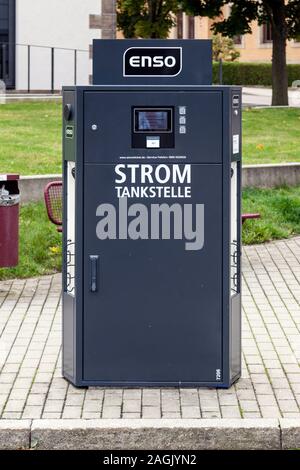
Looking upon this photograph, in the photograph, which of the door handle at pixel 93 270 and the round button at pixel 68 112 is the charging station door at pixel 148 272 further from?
the round button at pixel 68 112

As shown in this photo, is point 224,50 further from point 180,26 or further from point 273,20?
point 273,20

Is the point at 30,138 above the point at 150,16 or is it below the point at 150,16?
below

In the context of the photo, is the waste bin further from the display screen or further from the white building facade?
the white building facade

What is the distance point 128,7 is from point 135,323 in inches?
1644

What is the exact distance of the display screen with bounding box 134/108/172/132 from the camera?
745 centimetres

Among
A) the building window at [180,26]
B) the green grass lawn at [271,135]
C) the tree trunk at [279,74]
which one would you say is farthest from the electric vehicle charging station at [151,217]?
the building window at [180,26]

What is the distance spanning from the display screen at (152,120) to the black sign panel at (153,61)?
0.33m

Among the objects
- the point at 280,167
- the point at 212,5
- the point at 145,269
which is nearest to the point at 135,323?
the point at 145,269

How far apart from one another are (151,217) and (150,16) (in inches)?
1628

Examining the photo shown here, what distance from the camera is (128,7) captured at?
48281 mm

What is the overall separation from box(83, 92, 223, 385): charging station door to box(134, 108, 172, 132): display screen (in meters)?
0.05

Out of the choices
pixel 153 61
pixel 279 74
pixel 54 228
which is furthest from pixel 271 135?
pixel 153 61

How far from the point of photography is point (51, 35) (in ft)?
97.6
